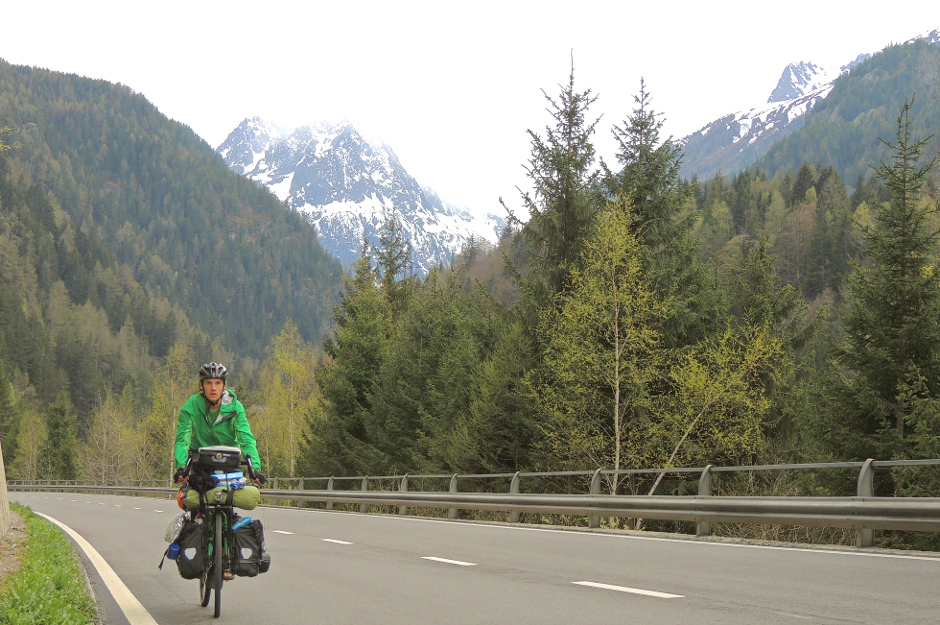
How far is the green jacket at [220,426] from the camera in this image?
756 cm

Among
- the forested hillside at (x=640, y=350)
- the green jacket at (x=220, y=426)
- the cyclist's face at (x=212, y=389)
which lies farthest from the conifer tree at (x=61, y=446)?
the cyclist's face at (x=212, y=389)

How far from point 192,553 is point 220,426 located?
1069mm

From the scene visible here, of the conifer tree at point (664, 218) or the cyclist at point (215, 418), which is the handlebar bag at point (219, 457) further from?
the conifer tree at point (664, 218)

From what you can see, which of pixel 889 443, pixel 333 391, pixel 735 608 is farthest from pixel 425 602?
pixel 333 391

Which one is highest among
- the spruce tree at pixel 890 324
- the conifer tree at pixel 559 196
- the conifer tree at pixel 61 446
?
the conifer tree at pixel 559 196

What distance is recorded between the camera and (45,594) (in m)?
7.29

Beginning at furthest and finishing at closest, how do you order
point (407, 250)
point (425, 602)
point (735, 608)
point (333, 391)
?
point (407, 250) → point (333, 391) → point (425, 602) → point (735, 608)

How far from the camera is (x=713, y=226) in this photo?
120375mm

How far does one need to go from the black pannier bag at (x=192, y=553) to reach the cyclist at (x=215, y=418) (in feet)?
Result: 2.32

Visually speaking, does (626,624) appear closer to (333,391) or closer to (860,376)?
(860,376)

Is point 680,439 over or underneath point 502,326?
underneath

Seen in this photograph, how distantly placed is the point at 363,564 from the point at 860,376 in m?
13.2

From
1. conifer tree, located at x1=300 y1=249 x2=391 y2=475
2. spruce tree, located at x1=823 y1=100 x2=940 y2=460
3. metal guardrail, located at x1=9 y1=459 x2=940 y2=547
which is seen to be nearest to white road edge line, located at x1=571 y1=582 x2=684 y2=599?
metal guardrail, located at x1=9 y1=459 x2=940 y2=547

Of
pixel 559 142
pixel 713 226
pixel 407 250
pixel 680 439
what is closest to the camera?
pixel 680 439
